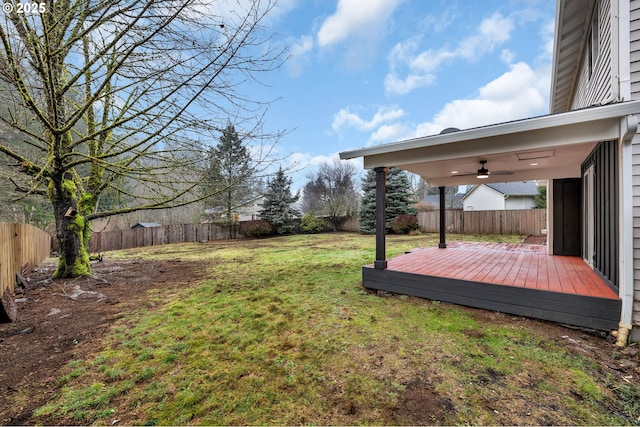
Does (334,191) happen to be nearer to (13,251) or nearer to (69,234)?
(69,234)

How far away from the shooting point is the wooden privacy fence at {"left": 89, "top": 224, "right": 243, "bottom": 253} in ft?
41.6

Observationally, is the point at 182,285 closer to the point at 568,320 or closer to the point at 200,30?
the point at 200,30

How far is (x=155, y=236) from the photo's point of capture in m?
14.6

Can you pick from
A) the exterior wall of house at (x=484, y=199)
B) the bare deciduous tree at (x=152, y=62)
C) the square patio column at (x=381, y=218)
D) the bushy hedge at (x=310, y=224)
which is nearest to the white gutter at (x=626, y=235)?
the square patio column at (x=381, y=218)

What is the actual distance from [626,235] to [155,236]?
1711 centimetres

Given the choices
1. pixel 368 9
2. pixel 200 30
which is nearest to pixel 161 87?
pixel 200 30

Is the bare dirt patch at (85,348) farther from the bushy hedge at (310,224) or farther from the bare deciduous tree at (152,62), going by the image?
the bushy hedge at (310,224)

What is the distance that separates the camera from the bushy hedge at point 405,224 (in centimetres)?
1502

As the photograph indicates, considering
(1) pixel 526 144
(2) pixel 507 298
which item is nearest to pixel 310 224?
(2) pixel 507 298

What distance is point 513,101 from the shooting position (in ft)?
60.8

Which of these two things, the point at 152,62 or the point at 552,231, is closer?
the point at 152,62

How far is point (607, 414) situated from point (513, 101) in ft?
73.8

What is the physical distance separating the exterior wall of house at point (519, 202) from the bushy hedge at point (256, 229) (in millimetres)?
20572

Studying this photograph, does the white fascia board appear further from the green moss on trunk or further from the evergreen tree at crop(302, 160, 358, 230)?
the evergreen tree at crop(302, 160, 358, 230)
